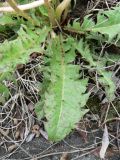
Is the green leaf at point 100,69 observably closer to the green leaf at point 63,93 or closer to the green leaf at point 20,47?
the green leaf at point 63,93

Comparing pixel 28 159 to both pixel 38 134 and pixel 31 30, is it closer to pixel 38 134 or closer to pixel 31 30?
pixel 38 134

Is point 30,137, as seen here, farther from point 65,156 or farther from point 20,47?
point 20,47

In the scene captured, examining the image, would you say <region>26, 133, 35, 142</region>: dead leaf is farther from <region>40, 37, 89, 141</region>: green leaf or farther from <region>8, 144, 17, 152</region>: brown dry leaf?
<region>40, 37, 89, 141</region>: green leaf

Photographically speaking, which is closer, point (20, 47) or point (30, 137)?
point (20, 47)

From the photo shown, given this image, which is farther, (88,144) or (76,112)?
(88,144)

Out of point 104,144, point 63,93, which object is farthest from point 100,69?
point 104,144

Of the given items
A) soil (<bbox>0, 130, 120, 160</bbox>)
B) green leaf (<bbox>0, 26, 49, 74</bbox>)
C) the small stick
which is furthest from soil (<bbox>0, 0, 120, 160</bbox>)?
the small stick

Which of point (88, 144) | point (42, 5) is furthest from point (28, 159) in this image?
point (42, 5)
